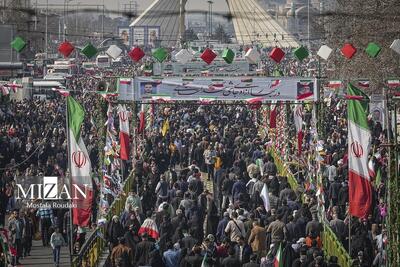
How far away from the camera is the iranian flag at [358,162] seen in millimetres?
18094

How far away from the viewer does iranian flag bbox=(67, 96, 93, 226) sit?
19.6 m

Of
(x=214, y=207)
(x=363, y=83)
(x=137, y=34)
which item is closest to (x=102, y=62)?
(x=137, y=34)

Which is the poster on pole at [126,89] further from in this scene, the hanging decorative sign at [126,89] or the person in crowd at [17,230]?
the person in crowd at [17,230]

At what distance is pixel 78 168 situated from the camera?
19.8 m

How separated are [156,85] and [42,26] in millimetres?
89452

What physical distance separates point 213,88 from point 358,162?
1186 cm

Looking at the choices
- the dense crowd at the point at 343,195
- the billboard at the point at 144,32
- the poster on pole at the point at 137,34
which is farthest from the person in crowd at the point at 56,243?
the poster on pole at the point at 137,34

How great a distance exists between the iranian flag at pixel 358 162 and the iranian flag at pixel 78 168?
3722mm

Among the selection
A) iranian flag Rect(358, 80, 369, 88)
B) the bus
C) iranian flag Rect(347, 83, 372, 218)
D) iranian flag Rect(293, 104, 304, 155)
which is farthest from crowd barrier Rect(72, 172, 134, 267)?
the bus

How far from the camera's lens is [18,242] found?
23.9 metres

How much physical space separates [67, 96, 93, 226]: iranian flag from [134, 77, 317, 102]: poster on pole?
9.58 meters

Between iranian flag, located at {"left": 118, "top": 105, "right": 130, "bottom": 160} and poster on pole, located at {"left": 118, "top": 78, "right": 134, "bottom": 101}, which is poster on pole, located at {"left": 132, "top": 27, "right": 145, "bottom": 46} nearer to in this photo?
poster on pole, located at {"left": 118, "top": 78, "right": 134, "bottom": 101}

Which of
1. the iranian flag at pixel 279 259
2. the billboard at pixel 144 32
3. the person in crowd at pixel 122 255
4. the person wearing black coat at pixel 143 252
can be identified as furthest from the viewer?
the billboard at pixel 144 32

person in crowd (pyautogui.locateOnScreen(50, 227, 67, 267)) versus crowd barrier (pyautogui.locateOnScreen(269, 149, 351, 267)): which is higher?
crowd barrier (pyautogui.locateOnScreen(269, 149, 351, 267))
